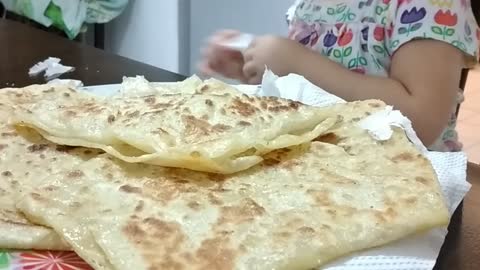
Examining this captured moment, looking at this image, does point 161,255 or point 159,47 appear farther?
point 159,47

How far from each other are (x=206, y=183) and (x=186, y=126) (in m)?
0.07

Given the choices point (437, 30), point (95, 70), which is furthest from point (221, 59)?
point (437, 30)

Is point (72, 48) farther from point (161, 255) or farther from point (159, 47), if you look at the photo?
point (159, 47)

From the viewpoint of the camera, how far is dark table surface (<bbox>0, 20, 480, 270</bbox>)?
670 millimetres

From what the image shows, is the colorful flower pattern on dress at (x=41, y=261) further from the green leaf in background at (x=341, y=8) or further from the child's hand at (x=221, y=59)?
the green leaf in background at (x=341, y=8)

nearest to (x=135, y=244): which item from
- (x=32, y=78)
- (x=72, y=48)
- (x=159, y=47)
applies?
(x=32, y=78)

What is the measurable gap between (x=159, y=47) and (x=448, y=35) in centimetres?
131

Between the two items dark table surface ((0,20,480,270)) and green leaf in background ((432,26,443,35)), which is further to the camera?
green leaf in background ((432,26,443,35))

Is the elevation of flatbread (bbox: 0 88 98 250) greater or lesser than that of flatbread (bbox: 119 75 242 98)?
lesser

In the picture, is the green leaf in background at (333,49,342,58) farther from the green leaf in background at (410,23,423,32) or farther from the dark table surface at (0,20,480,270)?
the dark table surface at (0,20,480,270)

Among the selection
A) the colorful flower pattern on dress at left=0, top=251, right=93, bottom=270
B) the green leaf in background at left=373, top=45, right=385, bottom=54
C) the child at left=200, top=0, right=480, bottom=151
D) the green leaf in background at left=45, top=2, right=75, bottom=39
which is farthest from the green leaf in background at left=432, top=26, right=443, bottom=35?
the green leaf in background at left=45, top=2, right=75, bottom=39

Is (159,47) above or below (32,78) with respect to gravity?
below

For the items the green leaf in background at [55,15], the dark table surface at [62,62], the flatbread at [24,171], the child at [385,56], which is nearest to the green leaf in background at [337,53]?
the child at [385,56]

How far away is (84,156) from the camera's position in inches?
28.1
